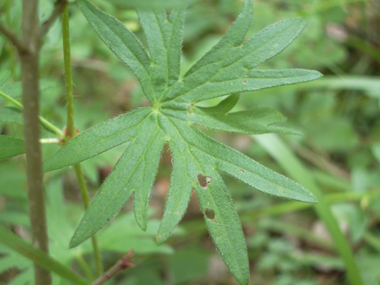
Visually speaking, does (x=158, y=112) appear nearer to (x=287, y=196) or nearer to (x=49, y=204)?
(x=287, y=196)

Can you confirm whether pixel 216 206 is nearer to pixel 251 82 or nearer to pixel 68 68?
pixel 251 82

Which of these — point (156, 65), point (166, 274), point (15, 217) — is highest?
point (156, 65)

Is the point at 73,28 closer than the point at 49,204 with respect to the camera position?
No

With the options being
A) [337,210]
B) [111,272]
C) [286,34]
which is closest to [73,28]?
[286,34]

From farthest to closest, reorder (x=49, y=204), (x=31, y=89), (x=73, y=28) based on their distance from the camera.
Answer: (x=73, y=28), (x=49, y=204), (x=31, y=89)

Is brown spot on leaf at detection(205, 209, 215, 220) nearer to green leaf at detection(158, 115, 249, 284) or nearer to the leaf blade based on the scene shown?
green leaf at detection(158, 115, 249, 284)

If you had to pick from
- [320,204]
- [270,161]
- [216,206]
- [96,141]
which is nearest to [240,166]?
[216,206]

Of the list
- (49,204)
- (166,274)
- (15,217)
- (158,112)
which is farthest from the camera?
(166,274)

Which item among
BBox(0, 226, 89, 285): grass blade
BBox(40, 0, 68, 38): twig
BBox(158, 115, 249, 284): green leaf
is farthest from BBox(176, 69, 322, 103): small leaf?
BBox(0, 226, 89, 285): grass blade

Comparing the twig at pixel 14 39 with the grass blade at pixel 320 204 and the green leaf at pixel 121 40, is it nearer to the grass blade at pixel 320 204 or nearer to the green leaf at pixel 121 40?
the green leaf at pixel 121 40
